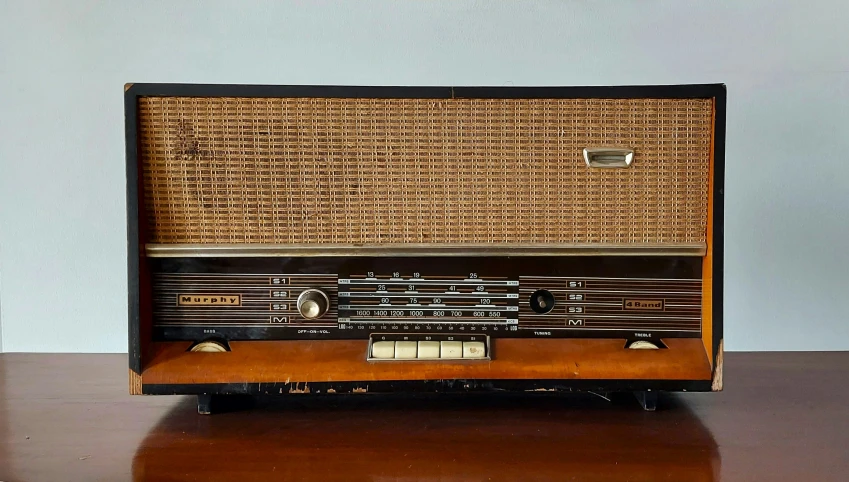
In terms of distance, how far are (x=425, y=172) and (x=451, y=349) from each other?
0.21 metres

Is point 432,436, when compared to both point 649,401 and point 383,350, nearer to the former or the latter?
point 383,350

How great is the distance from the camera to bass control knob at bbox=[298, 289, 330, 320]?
74cm

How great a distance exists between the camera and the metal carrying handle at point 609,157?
734mm

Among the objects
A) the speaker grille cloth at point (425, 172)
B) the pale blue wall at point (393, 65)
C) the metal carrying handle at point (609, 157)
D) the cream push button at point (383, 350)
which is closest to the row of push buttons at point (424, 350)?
the cream push button at point (383, 350)

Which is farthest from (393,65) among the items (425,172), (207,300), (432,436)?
(432,436)
